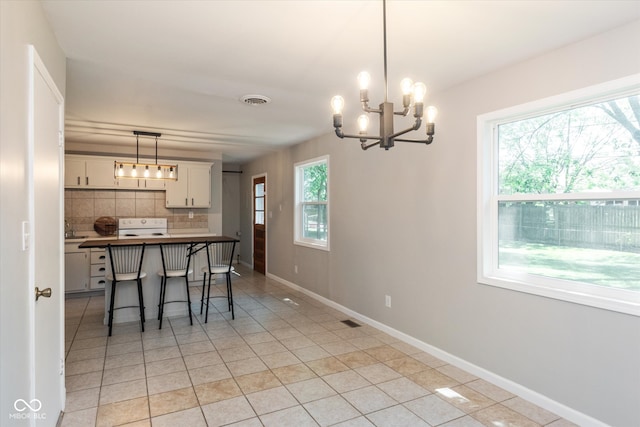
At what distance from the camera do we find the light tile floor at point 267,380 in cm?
235

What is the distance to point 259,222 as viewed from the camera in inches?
301

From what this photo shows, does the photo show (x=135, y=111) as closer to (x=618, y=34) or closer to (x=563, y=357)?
(x=618, y=34)

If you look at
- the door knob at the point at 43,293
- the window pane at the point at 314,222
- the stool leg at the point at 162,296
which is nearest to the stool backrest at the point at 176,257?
the stool leg at the point at 162,296

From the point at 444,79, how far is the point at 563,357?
2.24 m

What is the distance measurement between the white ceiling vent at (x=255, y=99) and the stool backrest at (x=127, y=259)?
6.45 feet

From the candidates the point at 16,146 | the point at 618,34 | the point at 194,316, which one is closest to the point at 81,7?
the point at 16,146

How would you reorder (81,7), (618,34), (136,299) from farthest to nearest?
(136,299), (618,34), (81,7)

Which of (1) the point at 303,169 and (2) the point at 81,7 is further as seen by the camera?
(1) the point at 303,169

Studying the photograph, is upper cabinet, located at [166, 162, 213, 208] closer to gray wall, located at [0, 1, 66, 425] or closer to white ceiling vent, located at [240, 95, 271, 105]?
white ceiling vent, located at [240, 95, 271, 105]

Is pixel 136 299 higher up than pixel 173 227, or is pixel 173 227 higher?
pixel 173 227

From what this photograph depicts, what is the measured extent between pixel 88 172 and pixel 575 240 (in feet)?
21.3

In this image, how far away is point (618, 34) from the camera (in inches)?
83.0

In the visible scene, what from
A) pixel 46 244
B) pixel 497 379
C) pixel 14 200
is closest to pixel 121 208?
pixel 46 244

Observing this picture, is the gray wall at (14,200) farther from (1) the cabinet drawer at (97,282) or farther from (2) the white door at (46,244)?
(1) the cabinet drawer at (97,282)
